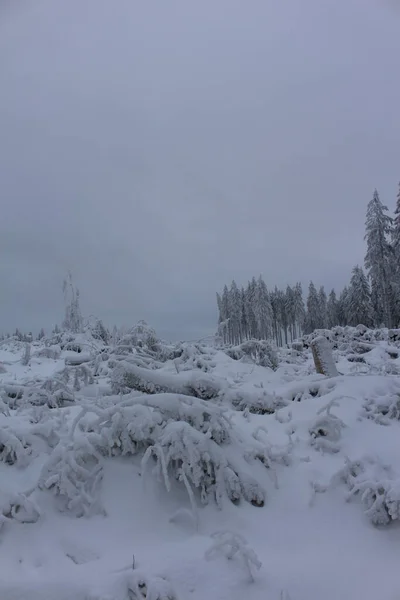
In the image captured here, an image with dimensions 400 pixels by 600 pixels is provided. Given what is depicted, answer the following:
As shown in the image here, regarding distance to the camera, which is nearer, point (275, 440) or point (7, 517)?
point (7, 517)

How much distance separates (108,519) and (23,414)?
2.41 meters

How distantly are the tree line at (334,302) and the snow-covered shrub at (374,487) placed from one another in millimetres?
20316

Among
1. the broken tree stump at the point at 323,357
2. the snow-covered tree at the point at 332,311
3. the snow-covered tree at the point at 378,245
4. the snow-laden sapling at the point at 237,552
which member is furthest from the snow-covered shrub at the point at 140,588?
the snow-covered tree at the point at 332,311

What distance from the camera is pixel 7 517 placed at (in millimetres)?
3363

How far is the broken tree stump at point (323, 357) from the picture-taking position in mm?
8000

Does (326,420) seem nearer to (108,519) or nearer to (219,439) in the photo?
(219,439)

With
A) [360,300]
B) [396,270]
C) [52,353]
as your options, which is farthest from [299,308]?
[52,353]

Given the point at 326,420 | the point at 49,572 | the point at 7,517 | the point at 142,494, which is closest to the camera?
the point at 49,572

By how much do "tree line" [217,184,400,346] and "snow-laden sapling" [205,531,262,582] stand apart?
21.5 metres

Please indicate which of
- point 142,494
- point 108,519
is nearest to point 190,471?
point 142,494

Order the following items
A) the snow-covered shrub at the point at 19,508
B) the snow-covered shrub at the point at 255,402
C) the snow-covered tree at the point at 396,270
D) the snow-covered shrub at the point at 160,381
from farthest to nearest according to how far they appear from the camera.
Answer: the snow-covered tree at the point at 396,270, the snow-covered shrub at the point at 255,402, the snow-covered shrub at the point at 160,381, the snow-covered shrub at the point at 19,508

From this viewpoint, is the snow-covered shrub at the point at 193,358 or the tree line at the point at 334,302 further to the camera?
the tree line at the point at 334,302

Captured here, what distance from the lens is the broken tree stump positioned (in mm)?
8000

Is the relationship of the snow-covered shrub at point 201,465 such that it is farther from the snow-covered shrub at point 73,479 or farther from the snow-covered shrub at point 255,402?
the snow-covered shrub at point 255,402
